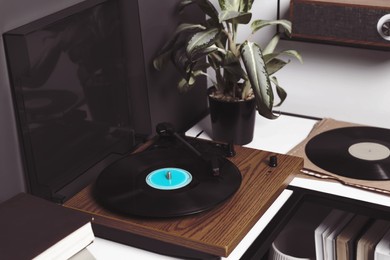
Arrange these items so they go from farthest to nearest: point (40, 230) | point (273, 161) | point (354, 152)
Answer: point (354, 152) → point (273, 161) → point (40, 230)

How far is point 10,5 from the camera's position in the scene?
4.41 ft

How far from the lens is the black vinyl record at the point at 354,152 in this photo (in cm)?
165

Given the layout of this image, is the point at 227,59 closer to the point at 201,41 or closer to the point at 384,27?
the point at 201,41

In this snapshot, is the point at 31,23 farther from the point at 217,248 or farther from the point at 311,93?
the point at 311,93

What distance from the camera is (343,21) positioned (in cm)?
180

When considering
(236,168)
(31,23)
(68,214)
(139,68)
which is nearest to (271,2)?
(139,68)

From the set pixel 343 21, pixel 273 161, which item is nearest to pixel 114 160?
pixel 273 161

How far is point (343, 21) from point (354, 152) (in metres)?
0.35

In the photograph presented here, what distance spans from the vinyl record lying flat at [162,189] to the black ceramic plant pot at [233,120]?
10.3 inches

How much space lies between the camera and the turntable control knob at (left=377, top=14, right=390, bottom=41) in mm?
1744

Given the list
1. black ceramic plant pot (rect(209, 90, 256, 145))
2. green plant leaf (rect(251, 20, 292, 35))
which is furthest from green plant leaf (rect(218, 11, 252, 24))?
black ceramic plant pot (rect(209, 90, 256, 145))

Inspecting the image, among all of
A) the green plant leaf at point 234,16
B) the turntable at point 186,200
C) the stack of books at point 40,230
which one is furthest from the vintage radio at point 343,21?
the stack of books at point 40,230

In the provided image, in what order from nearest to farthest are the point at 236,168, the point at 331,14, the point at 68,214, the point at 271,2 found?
the point at 68,214
the point at 236,168
the point at 331,14
the point at 271,2

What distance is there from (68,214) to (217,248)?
0.92 feet
